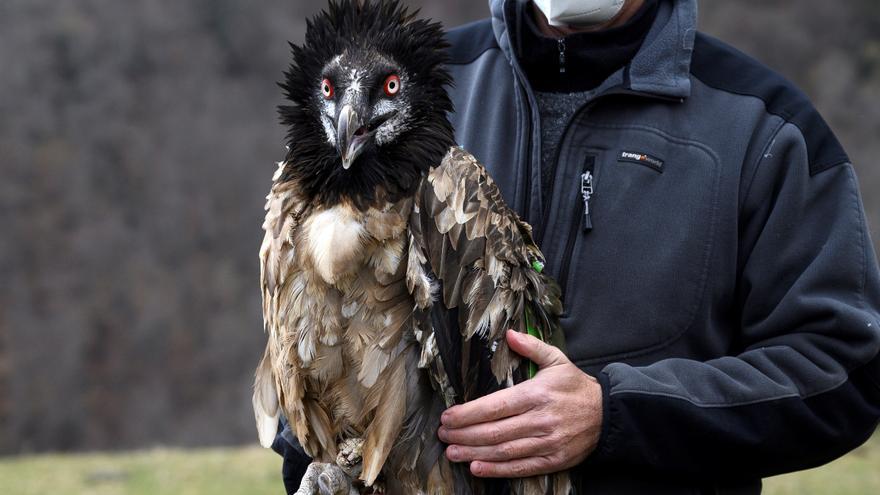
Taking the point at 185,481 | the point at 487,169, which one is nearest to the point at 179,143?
the point at 185,481

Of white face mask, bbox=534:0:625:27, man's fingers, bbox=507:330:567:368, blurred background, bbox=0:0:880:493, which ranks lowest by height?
blurred background, bbox=0:0:880:493

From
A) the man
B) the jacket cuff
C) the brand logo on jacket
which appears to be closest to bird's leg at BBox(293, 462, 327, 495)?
the man

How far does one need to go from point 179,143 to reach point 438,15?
1104cm

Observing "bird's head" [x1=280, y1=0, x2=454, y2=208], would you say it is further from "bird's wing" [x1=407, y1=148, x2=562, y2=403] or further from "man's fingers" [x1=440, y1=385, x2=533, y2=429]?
"man's fingers" [x1=440, y1=385, x2=533, y2=429]

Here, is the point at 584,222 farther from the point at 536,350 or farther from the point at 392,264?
the point at 392,264

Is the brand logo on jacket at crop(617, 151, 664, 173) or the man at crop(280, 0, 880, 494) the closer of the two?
the man at crop(280, 0, 880, 494)

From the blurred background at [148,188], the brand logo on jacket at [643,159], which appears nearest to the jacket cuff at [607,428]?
the brand logo on jacket at [643,159]

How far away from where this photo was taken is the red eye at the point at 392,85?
3.21 metres

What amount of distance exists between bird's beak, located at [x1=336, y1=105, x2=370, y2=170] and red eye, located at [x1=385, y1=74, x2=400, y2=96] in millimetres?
162

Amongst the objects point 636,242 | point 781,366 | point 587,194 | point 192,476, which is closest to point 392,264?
point 587,194

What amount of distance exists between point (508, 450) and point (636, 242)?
736mm

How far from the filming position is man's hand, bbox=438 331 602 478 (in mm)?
2971

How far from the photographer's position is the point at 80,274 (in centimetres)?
3198

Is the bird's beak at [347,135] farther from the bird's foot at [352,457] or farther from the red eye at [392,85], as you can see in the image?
the bird's foot at [352,457]
